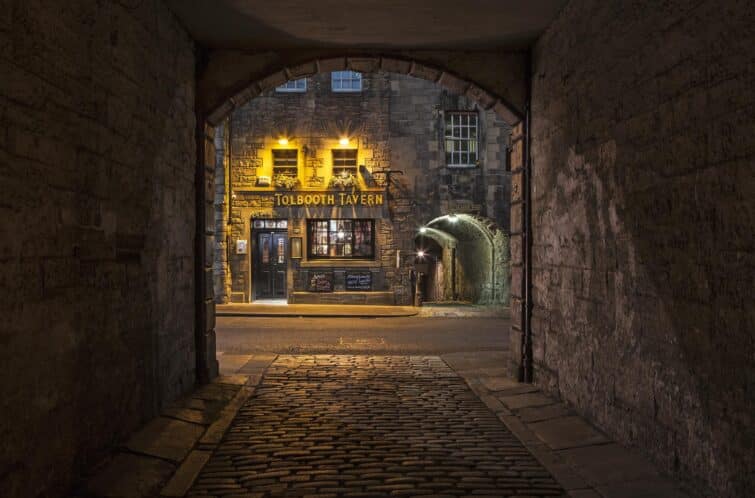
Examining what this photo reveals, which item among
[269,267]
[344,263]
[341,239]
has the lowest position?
[269,267]

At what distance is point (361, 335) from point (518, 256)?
575 centimetres

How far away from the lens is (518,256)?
333 inches

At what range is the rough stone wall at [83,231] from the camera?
12.0 feet

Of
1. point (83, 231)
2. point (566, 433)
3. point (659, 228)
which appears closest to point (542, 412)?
point (566, 433)

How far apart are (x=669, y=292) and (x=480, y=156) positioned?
53.1 ft

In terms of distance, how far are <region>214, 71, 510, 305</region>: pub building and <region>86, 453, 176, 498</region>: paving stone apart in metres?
15.1

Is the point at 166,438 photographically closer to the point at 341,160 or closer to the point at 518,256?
the point at 518,256

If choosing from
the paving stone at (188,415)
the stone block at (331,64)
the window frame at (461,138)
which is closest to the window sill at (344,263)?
the window frame at (461,138)

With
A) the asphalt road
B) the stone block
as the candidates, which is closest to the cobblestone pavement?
the asphalt road

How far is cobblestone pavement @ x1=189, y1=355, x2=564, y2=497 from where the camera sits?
15.1 ft

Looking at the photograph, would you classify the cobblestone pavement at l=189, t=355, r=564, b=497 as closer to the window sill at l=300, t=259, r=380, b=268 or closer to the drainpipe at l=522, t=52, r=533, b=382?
the drainpipe at l=522, t=52, r=533, b=382

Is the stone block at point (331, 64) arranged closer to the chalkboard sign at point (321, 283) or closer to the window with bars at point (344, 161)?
the window with bars at point (344, 161)

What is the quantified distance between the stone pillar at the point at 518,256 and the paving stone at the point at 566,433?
1979 mm

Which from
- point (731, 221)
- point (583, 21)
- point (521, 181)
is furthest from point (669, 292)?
point (521, 181)
